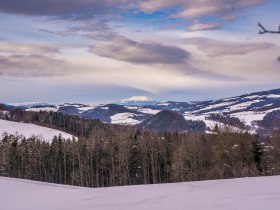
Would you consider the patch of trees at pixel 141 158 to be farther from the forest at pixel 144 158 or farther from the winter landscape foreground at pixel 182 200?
the winter landscape foreground at pixel 182 200

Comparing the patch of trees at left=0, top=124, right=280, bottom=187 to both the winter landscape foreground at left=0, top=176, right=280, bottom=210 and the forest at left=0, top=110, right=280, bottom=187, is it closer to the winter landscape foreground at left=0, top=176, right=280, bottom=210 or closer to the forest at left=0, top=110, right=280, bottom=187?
the forest at left=0, top=110, right=280, bottom=187

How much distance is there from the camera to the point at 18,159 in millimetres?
102875

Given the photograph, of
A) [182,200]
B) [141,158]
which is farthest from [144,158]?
[182,200]

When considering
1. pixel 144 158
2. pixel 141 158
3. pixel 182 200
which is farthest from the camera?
pixel 141 158

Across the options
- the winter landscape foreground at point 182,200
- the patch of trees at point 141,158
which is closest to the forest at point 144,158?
the patch of trees at point 141,158

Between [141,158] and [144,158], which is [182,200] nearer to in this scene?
[144,158]

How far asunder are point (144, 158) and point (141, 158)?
1.15m

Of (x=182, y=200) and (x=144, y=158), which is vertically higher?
(x=182, y=200)

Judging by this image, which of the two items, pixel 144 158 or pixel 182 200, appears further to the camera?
pixel 144 158

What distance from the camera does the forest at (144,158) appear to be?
63.4 meters

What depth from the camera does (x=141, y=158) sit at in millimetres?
88625

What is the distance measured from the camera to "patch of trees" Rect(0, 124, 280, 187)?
208 ft

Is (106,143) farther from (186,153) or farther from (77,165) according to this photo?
(186,153)

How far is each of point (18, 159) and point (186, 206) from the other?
9325 cm
